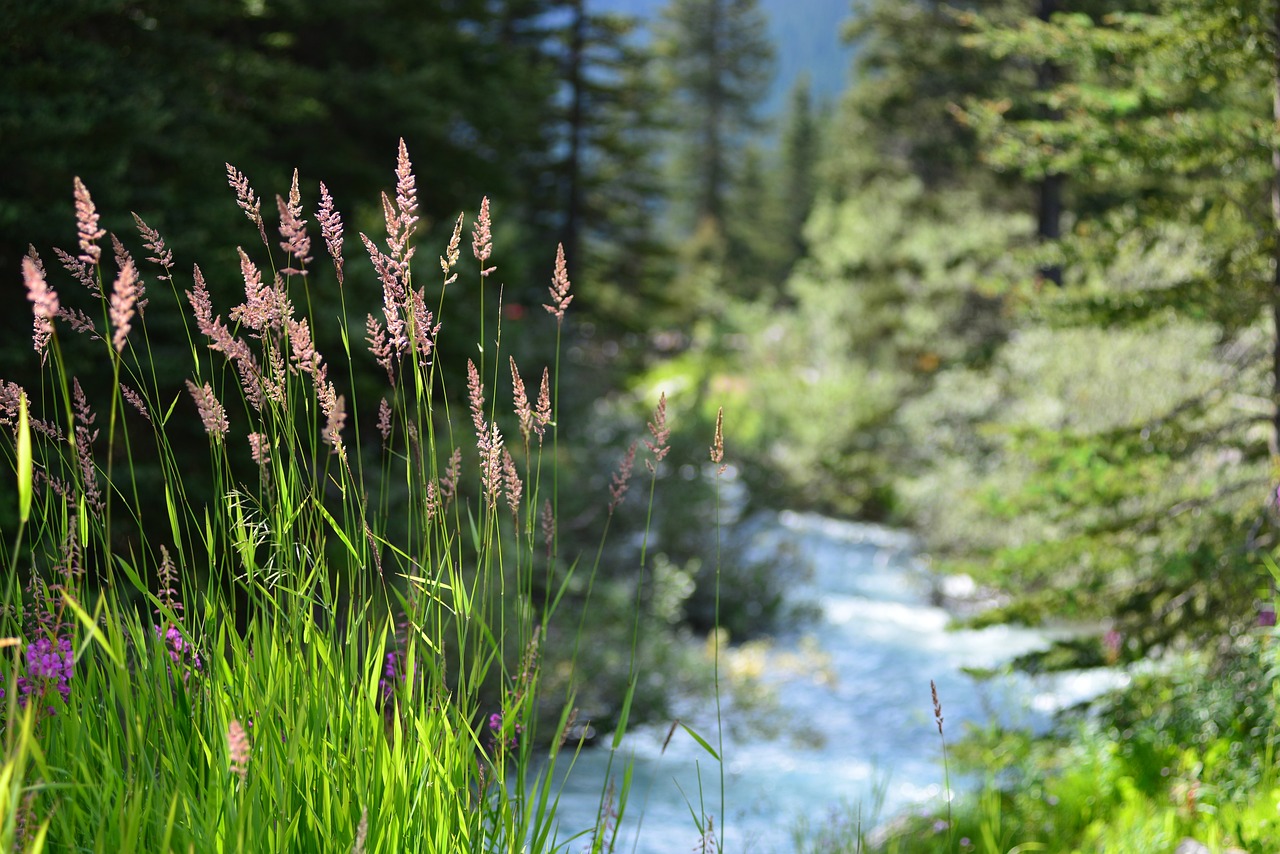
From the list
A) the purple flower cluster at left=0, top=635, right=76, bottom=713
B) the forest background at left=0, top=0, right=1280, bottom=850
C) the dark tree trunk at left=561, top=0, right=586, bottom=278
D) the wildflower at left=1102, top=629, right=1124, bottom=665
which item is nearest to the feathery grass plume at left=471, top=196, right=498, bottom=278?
the purple flower cluster at left=0, top=635, right=76, bottom=713

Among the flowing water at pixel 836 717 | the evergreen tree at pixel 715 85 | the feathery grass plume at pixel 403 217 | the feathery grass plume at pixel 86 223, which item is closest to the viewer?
the feathery grass plume at pixel 86 223

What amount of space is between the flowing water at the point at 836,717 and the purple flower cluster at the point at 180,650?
1222 millimetres

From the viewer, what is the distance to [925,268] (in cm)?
1357

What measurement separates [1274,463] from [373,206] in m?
6.27

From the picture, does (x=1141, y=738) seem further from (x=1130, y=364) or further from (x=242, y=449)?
(x=1130, y=364)

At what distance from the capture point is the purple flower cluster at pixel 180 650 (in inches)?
64.5

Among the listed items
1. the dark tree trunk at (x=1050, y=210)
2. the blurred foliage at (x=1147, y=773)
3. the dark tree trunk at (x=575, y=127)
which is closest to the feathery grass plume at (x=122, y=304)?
the blurred foliage at (x=1147, y=773)

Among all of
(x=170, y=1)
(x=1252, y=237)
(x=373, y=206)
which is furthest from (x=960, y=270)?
(x=170, y=1)

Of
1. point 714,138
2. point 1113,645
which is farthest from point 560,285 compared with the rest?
point 714,138

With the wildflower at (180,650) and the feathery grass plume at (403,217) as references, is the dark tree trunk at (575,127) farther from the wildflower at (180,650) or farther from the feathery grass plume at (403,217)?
the feathery grass plume at (403,217)

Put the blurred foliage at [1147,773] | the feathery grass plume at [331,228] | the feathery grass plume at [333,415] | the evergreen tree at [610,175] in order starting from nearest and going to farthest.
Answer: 1. the feathery grass plume at [333,415]
2. the feathery grass plume at [331,228]
3. the blurred foliage at [1147,773]
4. the evergreen tree at [610,175]

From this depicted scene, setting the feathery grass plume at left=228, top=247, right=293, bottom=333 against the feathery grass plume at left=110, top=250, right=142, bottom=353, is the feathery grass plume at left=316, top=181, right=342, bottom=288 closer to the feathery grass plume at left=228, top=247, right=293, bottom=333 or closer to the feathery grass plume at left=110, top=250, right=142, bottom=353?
the feathery grass plume at left=228, top=247, right=293, bottom=333

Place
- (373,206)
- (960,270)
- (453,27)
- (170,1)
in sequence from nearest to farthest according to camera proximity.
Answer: (170,1) < (373,206) < (453,27) < (960,270)

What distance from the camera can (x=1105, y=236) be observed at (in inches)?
191
